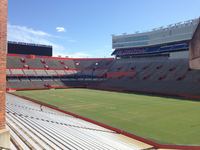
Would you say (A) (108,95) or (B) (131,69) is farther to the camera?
(B) (131,69)

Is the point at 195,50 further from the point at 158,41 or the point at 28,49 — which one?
the point at 28,49

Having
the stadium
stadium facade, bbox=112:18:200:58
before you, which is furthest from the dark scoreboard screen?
stadium facade, bbox=112:18:200:58

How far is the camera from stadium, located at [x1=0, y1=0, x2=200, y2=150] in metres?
14.3

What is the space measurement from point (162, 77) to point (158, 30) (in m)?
27.4

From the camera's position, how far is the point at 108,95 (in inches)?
1951

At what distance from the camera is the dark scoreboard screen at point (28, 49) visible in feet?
265

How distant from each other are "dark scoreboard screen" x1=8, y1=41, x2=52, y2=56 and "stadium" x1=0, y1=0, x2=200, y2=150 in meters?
0.32

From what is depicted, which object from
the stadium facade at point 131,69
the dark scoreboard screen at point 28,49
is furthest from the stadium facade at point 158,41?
the dark scoreboard screen at point 28,49

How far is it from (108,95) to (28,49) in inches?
1767

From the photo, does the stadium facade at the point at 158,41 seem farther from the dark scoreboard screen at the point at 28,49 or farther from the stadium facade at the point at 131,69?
the dark scoreboard screen at the point at 28,49

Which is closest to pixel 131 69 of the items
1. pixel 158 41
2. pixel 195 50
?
pixel 158 41

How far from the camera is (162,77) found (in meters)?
61.0

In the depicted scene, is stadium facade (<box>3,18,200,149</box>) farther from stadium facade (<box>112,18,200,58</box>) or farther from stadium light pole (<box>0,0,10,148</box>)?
stadium light pole (<box>0,0,10,148</box>)

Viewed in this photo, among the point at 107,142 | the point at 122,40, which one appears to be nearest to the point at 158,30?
the point at 122,40
